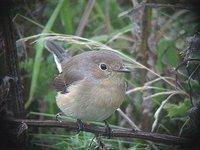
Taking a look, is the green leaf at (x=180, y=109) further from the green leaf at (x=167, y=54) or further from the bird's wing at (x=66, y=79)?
the bird's wing at (x=66, y=79)

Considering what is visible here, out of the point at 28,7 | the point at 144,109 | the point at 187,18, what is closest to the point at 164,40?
the point at 187,18

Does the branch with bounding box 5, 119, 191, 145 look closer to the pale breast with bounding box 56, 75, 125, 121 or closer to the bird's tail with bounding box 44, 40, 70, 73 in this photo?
the pale breast with bounding box 56, 75, 125, 121

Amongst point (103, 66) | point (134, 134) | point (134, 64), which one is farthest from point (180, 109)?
point (134, 134)

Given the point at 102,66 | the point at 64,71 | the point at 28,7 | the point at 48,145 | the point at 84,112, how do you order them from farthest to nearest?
the point at 28,7
the point at 48,145
the point at 64,71
the point at 102,66
the point at 84,112

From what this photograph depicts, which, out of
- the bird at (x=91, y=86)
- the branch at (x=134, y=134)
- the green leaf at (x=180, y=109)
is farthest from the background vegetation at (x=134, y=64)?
the branch at (x=134, y=134)

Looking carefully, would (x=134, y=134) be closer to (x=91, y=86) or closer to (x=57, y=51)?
(x=91, y=86)

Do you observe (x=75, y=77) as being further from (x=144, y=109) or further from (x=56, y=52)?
(x=144, y=109)

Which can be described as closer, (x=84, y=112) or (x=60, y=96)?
(x=84, y=112)
